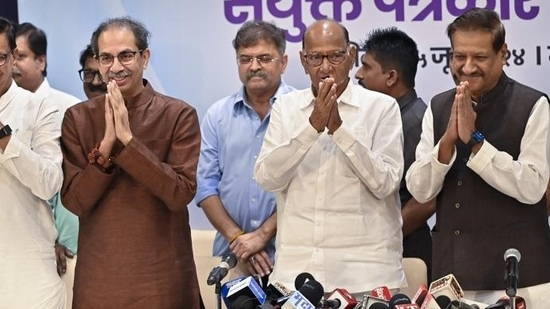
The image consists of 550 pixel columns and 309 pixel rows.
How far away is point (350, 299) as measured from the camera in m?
3.32

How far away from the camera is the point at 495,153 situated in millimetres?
3658

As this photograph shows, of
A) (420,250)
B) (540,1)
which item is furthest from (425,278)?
(540,1)

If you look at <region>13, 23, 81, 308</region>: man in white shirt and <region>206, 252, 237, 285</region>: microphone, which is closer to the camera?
<region>206, 252, 237, 285</region>: microphone

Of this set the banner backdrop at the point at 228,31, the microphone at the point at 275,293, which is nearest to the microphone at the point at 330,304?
the microphone at the point at 275,293

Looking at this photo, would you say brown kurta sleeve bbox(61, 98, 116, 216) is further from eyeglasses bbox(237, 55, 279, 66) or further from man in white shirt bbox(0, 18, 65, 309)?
eyeglasses bbox(237, 55, 279, 66)

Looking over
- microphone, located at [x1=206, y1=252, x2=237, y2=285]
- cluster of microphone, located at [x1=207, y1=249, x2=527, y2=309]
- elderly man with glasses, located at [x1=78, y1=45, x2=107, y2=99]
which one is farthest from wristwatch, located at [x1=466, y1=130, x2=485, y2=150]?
elderly man with glasses, located at [x1=78, y1=45, x2=107, y2=99]

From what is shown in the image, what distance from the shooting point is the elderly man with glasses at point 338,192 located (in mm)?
3967

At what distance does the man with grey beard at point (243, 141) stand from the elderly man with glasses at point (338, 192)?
2.29 feet

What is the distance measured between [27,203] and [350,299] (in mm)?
1442

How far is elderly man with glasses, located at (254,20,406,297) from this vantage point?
3.97 meters

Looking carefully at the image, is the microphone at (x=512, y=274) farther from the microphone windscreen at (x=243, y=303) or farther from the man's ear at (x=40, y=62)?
the man's ear at (x=40, y=62)

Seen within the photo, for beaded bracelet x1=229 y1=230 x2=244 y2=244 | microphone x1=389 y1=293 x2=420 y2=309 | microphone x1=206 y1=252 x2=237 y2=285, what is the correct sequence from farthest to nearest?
1. beaded bracelet x1=229 y1=230 x2=244 y2=244
2. microphone x1=206 y1=252 x2=237 y2=285
3. microphone x1=389 y1=293 x2=420 y2=309

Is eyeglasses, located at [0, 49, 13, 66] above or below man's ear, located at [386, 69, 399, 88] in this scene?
above

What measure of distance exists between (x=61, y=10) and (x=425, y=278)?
2.83 meters
